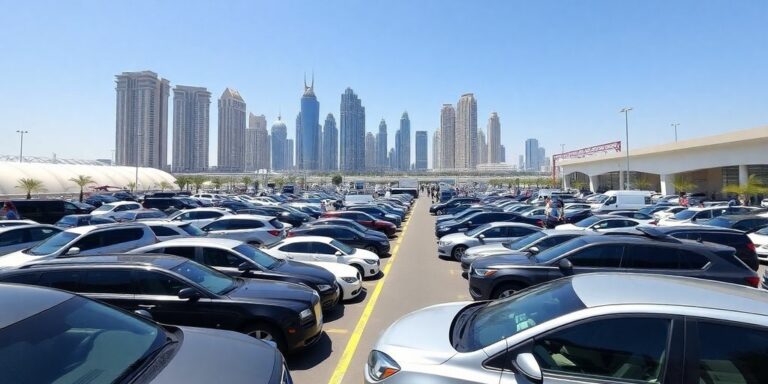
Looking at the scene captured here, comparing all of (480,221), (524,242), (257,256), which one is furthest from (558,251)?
(480,221)

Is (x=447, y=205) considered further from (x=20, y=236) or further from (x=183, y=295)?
(x=183, y=295)

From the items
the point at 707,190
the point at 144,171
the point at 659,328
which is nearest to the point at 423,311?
the point at 659,328

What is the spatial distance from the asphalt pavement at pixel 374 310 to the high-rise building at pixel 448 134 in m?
180

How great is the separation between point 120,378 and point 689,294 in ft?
13.2

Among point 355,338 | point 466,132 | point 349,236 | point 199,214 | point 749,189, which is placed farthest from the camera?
point 466,132

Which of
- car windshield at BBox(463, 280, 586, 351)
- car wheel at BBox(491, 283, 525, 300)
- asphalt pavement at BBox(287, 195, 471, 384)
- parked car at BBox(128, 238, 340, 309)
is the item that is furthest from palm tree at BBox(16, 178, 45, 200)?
car windshield at BBox(463, 280, 586, 351)

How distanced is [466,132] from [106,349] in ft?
613

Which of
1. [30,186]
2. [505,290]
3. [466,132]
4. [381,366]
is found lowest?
[505,290]

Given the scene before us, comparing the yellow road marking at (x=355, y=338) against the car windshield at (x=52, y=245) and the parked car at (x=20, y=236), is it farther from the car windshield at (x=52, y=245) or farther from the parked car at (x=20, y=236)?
the parked car at (x=20, y=236)

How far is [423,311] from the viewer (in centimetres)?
446

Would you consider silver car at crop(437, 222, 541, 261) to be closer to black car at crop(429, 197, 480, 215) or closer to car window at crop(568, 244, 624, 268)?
car window at crop(568, 244, 624, 268)

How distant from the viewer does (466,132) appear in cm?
18438

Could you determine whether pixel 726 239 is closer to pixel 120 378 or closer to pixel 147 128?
pixel 120 378

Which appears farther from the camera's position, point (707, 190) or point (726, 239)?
point (707, 190)
